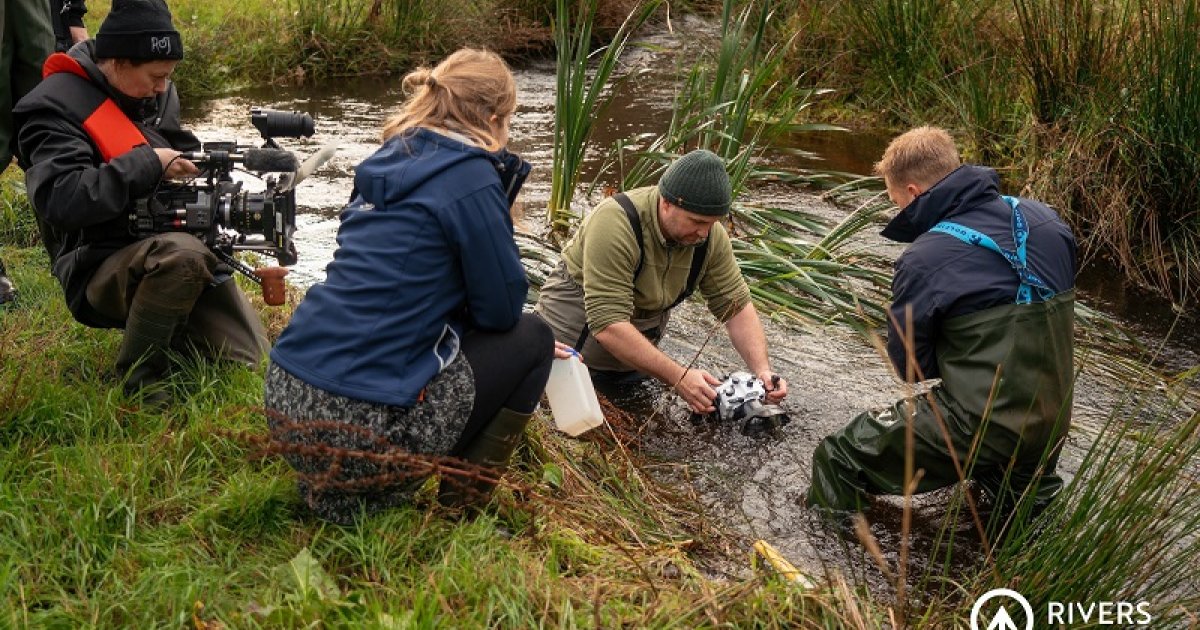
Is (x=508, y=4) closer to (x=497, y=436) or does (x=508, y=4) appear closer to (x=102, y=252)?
(x=102, y=252)

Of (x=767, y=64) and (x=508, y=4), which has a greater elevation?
(x=767, y=64)

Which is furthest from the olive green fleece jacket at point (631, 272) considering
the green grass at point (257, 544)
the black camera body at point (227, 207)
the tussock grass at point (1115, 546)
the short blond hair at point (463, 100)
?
the tussock grass at point (1115, 546)

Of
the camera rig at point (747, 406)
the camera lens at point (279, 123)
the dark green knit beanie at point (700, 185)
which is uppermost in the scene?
the camera lens at point (279, 123)

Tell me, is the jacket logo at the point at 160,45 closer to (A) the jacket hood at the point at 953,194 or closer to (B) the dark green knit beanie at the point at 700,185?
(B) the dark green knit beanie at the point at 700,185

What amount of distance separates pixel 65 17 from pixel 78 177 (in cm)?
243

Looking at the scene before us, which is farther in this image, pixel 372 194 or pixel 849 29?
pixel 849 29

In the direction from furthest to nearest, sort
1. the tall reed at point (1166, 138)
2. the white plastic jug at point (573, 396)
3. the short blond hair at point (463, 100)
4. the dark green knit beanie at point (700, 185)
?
1. the tall reed at point (1166, 138)
2. the dark green knit beanie at point (700, 185)
3. the white plastic jug at point (573, 396)
4. the short blond hair at point (463, 100)

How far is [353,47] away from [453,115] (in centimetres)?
823

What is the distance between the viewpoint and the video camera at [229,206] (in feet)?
11.8

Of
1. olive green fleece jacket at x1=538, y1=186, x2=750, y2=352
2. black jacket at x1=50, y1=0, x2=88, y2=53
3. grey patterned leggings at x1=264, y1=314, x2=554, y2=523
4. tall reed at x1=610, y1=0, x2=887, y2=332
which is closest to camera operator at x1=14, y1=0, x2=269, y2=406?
grey patterned leggings at x1=264, y1=314, x2=554, y2=523

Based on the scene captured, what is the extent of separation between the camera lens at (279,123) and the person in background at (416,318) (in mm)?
668

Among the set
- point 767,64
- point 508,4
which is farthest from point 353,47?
Result: point 767,64

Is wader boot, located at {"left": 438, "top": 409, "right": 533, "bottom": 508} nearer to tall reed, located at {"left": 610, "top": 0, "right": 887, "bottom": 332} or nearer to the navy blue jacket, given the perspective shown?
the navy blue jacket

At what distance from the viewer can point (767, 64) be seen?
5.48 m
